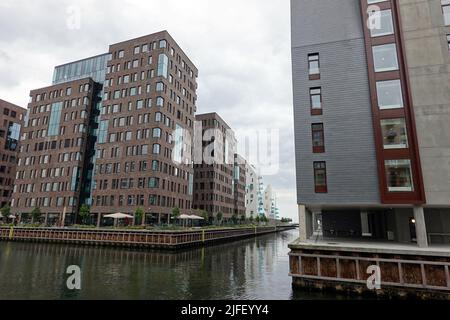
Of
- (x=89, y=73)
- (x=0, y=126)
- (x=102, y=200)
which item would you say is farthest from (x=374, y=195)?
(x=0, y=126)

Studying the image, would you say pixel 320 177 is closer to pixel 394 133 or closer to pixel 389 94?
pixel 394 133

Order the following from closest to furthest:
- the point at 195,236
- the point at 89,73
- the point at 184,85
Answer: the point at 195,236 < the point at 184,85 < the point at 89,73

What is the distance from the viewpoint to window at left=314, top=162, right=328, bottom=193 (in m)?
25.6

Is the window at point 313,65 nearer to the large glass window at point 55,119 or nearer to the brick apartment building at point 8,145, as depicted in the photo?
the large glass window at point 55,119

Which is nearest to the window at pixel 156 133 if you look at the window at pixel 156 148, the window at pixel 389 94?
the window at pixel 156 148

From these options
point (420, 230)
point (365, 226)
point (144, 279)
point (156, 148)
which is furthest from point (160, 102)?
point (420, 230)

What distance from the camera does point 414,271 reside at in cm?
1867

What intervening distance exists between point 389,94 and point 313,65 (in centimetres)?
776

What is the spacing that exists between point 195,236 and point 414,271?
36.4 m

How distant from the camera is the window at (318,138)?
26469 mm

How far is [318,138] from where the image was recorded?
26.8 metres
